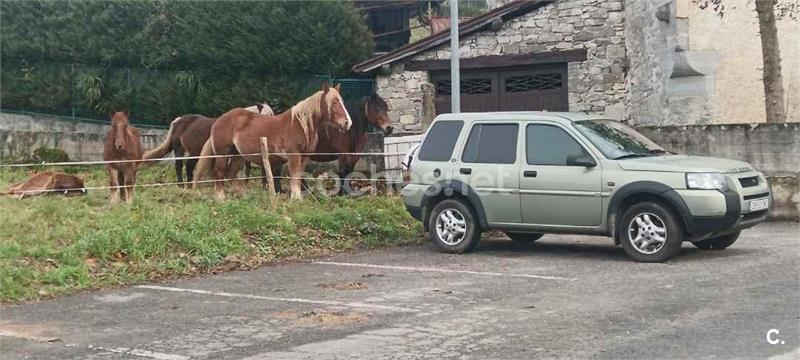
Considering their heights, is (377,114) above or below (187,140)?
above

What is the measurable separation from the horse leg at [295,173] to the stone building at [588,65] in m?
4.63

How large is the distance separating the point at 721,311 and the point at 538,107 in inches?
592

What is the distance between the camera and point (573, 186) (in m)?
11.0

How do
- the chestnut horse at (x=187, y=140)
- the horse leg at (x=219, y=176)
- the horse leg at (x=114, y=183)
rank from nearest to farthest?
the horse leg at (x=114, y=183)
the horse leg at (x=219, y=176)
the chestnut horse at (x=187, y=140)

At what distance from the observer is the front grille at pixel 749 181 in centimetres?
1050

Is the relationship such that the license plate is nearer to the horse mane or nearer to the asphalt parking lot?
the asphalt parking lot

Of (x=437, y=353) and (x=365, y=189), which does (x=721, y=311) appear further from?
(x=365, y=189)

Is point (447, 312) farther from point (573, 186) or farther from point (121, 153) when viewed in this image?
point (121, 153)

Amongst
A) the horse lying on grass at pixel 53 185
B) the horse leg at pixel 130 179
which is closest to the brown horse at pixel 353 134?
the horse leg at pixel 130 179

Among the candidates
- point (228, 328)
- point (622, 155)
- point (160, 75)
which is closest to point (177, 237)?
point (228, 328)

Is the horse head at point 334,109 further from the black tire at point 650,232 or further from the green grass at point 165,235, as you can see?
the black tire at point 650,232

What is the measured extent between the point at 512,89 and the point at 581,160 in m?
12.1

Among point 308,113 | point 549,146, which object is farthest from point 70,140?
point 549,146

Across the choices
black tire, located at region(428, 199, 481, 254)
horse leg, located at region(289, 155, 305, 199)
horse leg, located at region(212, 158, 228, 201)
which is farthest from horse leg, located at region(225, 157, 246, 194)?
black tire, located at region(428, 199, 481, 254)
